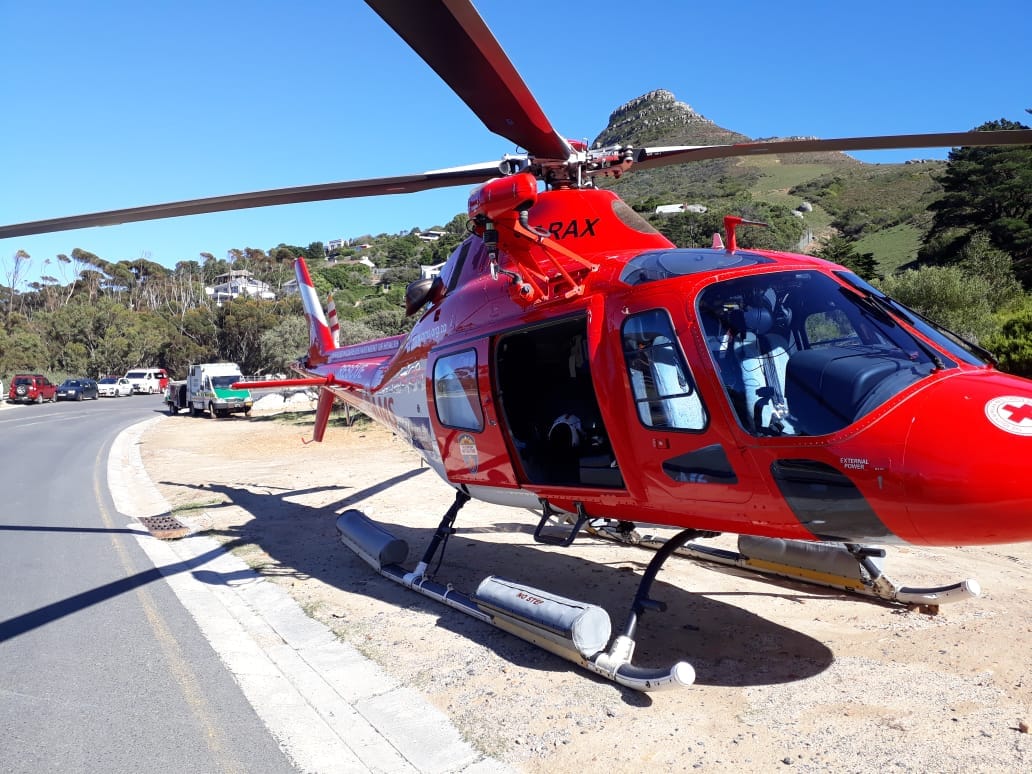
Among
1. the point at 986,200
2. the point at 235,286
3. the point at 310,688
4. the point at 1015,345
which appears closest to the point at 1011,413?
the point at 310,688

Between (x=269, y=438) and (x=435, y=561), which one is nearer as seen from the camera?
(x=435, y=561)

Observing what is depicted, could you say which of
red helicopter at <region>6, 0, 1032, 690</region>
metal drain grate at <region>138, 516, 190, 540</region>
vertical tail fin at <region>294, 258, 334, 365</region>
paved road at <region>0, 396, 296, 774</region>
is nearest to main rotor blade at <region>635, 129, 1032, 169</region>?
red helicopter at <region>6, 0, 1032, 690</region>

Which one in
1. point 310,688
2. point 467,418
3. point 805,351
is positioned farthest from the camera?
point 467,418

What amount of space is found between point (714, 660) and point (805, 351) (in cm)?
233

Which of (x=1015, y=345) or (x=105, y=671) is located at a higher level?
(x=1015, y=345)

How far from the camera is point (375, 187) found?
6176mm

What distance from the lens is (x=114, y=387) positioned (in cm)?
5334

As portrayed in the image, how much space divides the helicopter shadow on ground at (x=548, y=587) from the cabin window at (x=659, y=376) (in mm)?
1760

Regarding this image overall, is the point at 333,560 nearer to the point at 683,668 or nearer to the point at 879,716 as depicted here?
the point at 683,668

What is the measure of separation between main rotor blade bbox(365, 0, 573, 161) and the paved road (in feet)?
13.7

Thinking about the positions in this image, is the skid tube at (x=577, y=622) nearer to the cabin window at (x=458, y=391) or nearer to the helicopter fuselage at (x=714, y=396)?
the helicopter fuselage at (x=714, y=396)

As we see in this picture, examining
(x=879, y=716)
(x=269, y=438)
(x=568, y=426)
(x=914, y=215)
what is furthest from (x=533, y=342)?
(x=914, y=215)

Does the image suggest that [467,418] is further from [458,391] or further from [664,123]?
[664,123]

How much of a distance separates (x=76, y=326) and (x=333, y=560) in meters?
71.6
